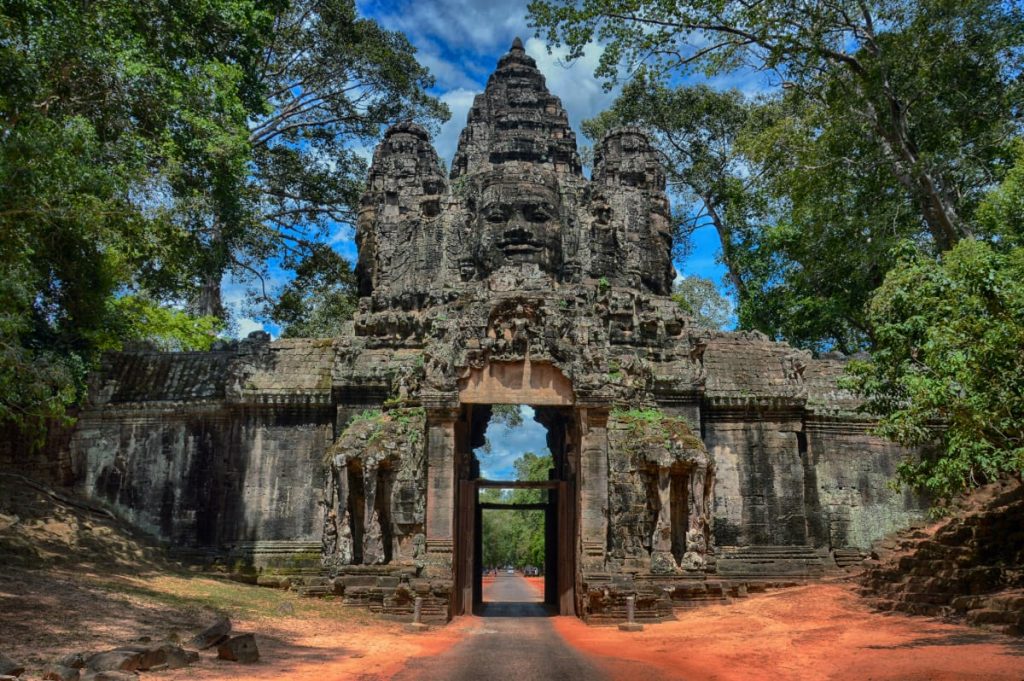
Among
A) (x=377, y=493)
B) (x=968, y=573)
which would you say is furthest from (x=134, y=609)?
(x=968, y=573)

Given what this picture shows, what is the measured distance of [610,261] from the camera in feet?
65.6

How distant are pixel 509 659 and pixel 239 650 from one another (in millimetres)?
3154

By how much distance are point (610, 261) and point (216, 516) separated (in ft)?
34.6

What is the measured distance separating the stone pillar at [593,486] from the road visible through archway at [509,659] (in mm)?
1467

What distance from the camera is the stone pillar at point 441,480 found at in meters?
14.5

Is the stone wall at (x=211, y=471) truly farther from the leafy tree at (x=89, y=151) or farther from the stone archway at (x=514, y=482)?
the stone archway at (x=514, y=482)

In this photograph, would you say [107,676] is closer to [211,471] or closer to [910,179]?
[211,471]

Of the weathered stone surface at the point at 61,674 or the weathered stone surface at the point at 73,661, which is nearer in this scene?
the weathered stone surface at the point at 61,674

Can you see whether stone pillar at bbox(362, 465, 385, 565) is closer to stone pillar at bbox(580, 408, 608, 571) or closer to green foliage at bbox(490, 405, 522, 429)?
stone pillar at bbox(580, 408, 608, 571)

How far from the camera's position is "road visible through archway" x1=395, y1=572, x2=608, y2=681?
8.80 metres

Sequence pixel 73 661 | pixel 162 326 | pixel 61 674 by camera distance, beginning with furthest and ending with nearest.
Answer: pixel 162 326
pixel 73 661
pixel 61 674

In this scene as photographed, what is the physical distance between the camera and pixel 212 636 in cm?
945

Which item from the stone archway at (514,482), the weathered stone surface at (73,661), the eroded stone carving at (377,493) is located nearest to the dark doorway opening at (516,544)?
the stone archway at (514,482)

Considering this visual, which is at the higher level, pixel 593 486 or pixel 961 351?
pixel 961 351
